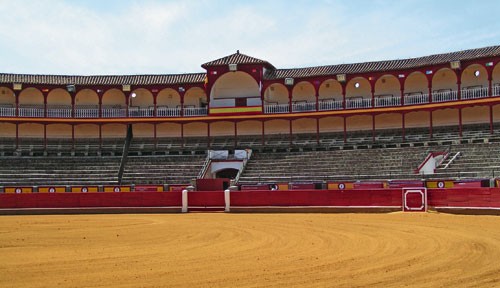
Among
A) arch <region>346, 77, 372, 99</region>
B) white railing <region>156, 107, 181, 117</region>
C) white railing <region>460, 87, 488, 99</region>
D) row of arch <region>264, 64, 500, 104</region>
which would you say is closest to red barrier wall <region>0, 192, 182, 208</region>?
white railing <region>156, 107, 181, 117</region>

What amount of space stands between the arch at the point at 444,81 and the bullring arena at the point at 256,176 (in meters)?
0.09

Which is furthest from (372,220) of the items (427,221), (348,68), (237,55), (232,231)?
(237,55)

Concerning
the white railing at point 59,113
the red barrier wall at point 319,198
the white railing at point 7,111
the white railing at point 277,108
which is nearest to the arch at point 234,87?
the white railing at point 277,108

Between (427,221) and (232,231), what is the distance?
20.5 ft

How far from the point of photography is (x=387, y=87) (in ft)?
136

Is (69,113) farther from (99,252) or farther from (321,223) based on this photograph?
(99,252)

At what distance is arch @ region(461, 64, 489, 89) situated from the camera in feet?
125

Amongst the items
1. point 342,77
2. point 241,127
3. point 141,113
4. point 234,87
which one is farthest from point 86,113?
point 342,77

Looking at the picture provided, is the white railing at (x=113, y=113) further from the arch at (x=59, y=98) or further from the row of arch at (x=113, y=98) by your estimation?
the arch at (x=59, y=98)

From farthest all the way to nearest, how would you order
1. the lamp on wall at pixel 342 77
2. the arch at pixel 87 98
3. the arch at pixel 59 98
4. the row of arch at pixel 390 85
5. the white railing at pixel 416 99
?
the arch at pixel 87 98 < the arch at pixel 59 98 < the lamp on wall at pixel 342 77 < the white railing at pixel 416 99 < the row of arch at pixel 390 85

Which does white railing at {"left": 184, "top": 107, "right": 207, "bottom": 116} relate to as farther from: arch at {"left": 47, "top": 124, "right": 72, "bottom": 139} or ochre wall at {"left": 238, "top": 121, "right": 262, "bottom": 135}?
arch at {"left": 47, "top": 124, "right": 72, "bottom": 139}

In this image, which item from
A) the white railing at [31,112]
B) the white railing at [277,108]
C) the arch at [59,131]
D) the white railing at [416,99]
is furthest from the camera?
the arch at [59,131]

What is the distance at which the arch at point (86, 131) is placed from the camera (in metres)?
44.3

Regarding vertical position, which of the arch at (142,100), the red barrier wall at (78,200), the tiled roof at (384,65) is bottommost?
the red barrier wall at (78,200)
